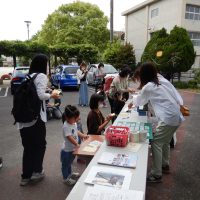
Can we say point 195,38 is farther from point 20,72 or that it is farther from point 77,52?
point 20,72

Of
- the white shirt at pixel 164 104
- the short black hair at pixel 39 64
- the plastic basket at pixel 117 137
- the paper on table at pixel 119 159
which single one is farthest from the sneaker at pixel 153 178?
the short black hair at pixel 39 64

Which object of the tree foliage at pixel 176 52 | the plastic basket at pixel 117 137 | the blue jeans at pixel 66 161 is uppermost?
the tree foliage at pixel 176 52

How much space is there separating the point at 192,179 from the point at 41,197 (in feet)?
7.50

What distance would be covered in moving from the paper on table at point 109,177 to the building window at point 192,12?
898 inches

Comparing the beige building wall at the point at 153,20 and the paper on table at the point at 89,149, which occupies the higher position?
the beige building wall at the point at 153,20

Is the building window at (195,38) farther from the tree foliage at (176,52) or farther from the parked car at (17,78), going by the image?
the parked car at (17,78)

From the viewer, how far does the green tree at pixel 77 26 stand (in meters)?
31.7

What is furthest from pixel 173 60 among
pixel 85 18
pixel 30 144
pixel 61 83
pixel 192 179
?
pixel 85 18

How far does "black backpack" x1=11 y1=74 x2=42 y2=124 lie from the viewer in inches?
130

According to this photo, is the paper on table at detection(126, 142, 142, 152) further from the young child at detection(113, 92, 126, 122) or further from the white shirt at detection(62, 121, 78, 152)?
the young child at detection(113, 92, 126, 122)

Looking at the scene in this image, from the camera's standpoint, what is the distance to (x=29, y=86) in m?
3.30

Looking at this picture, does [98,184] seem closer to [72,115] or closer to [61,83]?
[72,115]

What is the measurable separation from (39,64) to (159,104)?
1.72 meters

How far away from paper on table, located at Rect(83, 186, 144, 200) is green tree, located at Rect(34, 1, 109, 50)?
3006cm
